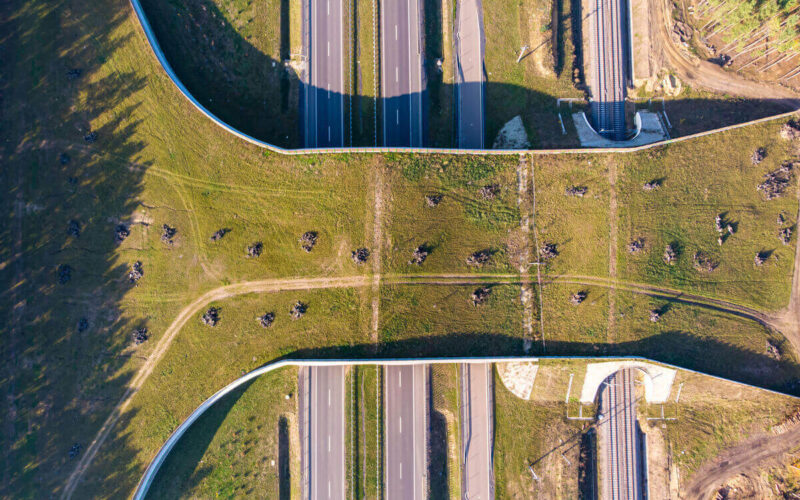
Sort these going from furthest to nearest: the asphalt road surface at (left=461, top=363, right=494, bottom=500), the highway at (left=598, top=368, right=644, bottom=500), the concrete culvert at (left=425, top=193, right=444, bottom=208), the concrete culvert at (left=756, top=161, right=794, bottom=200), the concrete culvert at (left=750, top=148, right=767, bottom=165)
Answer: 1. the highway at (left=598, top=368, right=644, bottom=500)
2. the asphalt road surface at (left=461, top=363, right=494, bottom=500)
3. the concrete culvert at (left=756, top=161, right=794, bottom=200)
4. the concrete culvert at (left=750, top=148, right=767, bottom=165)
5. the concrete culvert at (left=425, top=193, right=444, bottom=208)

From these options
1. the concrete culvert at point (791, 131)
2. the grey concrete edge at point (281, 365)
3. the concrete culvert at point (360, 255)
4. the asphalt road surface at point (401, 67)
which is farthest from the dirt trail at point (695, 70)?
the concrete culvert at point (360, 255)

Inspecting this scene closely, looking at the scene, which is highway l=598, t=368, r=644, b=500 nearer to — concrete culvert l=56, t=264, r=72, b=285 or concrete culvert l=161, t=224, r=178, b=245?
concrete culvert l=161, t=224, r=178, b=245

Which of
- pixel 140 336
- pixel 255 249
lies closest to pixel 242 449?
pixel 140 336

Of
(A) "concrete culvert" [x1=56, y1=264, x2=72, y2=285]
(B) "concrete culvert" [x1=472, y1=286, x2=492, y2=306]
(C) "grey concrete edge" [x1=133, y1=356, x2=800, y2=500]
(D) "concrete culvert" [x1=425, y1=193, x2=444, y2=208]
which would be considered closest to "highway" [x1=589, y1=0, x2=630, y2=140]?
(D) "concrete culvert" [x1=425, y1=193, x2=444, y2=208]

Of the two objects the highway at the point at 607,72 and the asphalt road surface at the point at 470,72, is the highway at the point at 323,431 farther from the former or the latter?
the highway at the point at 607,72

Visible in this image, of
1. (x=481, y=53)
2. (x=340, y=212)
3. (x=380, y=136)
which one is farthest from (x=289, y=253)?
(x=481, y=53)

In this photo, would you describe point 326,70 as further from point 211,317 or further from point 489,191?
point 211,317

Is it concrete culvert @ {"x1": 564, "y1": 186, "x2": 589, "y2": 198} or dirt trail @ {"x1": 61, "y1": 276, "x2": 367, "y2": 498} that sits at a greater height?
concrete culvert @ {"x1": 564, "y1": 186, "x2": 589, "y2": 198}
